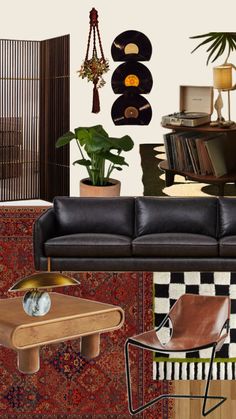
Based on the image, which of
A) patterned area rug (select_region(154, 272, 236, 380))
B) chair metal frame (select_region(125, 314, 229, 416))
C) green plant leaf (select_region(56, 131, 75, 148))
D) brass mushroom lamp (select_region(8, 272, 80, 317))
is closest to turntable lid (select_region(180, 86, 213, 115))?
green plant leaf (select_region(56, 131, 75, 148))

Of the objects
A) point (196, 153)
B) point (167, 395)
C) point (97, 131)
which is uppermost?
point (97, 131)

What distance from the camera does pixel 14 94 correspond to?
1130 cm

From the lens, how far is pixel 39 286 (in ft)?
16.2

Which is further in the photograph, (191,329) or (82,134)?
(82,134)

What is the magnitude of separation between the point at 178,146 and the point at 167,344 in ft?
17.6

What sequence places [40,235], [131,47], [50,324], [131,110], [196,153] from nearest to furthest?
1. [50,324]
2. [40,235]
3. [196,153]
4. [131,47]
5. [131,110]

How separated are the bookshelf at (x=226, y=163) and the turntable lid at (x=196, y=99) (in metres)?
0.71

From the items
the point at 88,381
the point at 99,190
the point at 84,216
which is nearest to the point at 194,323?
the point at 88,381

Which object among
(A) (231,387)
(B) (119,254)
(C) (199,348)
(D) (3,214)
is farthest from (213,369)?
(D) (3,214)

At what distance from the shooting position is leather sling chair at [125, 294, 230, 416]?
5.96 m

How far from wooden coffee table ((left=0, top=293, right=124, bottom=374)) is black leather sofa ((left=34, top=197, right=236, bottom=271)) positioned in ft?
6.70

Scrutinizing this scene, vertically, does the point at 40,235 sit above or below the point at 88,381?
above

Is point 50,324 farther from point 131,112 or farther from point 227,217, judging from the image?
point 131,112

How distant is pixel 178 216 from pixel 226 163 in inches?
121
